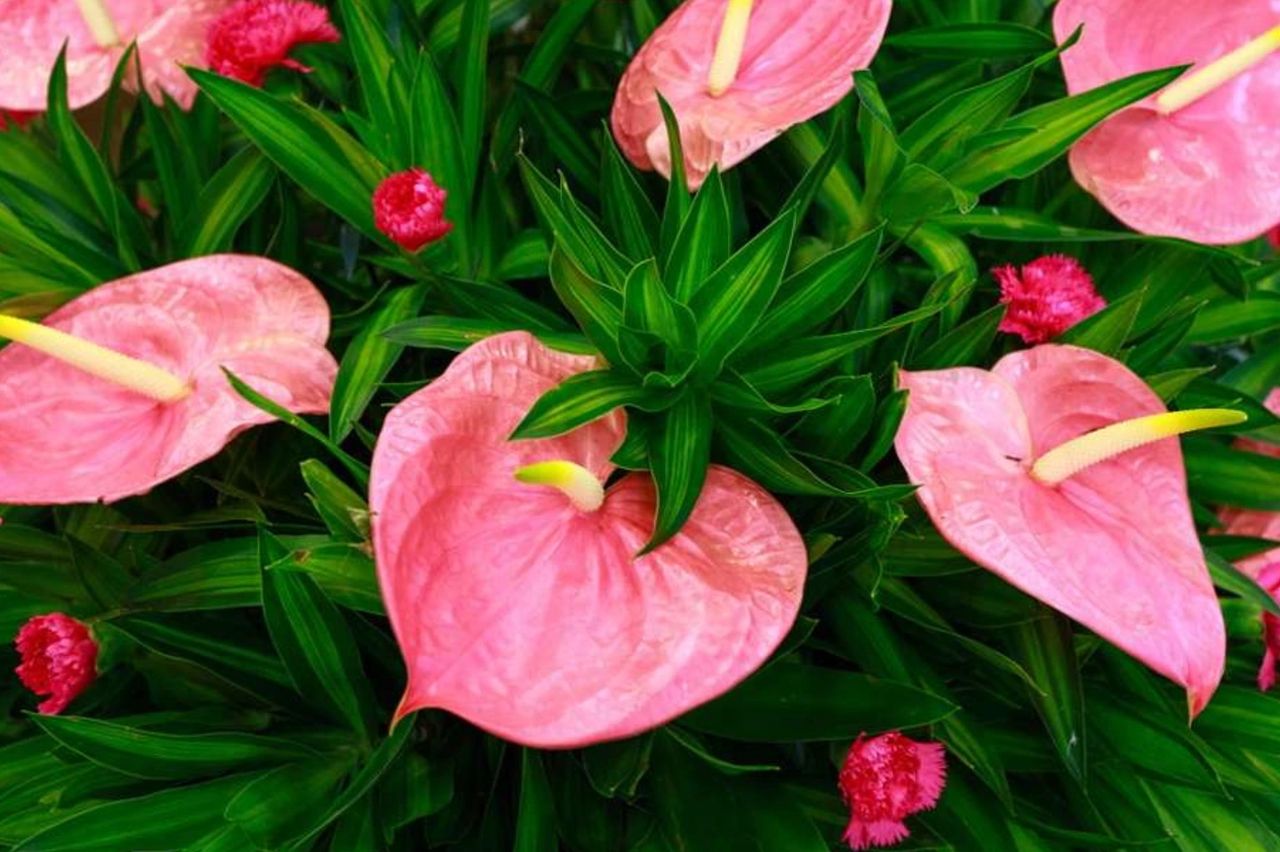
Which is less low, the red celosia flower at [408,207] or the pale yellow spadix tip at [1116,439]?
the red celosia flower at [408,207]

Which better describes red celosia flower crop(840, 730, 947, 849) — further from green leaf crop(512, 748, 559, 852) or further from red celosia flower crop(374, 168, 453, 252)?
red celosia flower crop(374, 168, 453, 252)

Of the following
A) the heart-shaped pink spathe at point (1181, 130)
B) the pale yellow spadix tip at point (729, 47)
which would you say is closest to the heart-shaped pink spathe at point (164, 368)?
the pale yellow spadix tip at point (729, 47)

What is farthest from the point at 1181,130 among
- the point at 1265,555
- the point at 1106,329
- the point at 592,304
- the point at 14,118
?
the point at 14,118

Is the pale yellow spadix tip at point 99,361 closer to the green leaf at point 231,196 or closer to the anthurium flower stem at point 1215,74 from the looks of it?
the green leaf at point 231,196

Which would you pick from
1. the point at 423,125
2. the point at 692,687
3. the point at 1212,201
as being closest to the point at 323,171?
the point at 423,125

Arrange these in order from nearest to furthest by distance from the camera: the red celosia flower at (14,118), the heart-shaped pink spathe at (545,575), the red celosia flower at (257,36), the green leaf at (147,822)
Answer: the heart-shaped pink spathe at (545,575), the green leaf at (147,822), the red celosia flower at (257,36), the red celosia flower at (14,118)

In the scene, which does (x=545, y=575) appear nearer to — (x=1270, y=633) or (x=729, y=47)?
(x=729, y=47)
